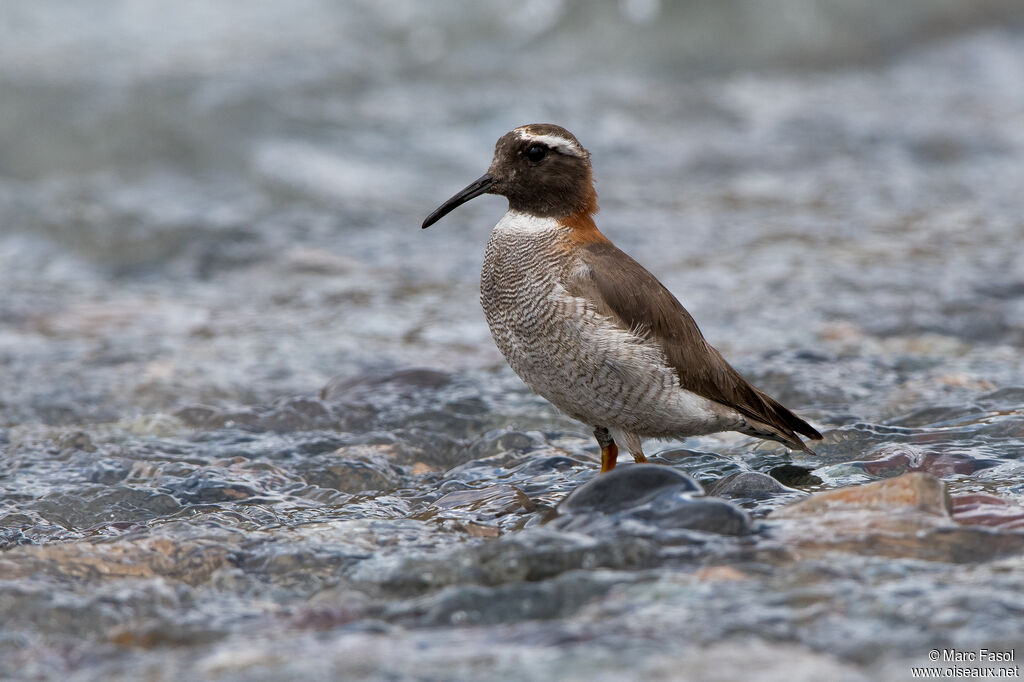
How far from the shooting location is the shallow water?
4422 mm

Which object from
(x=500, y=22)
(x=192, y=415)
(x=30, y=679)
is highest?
(x=500, y=22)

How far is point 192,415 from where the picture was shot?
7.57m

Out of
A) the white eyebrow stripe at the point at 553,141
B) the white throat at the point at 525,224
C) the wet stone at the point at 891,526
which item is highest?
the white eyebrow stripe at the point at 553,141

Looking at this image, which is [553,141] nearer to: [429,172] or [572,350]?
[572,350]

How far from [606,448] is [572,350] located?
2.75 ft

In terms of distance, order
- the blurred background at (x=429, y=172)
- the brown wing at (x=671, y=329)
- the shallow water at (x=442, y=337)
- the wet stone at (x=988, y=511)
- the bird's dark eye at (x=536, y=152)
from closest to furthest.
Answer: the shallow water at (x=442, y=337)
the wet stone at (x=988, y=511)
the brown wing at (x=671, y=329)
the bird's dark eye at (x=536, y=152)
the blurred background at (x=429, y=172)

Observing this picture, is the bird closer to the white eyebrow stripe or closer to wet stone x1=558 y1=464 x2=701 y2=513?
the white eyebrow stripe

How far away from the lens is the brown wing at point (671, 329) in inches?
239

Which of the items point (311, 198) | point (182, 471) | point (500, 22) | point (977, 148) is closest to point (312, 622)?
point (182, 471)

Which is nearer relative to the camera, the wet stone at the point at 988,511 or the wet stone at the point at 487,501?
the wet stone at the point at 988,511

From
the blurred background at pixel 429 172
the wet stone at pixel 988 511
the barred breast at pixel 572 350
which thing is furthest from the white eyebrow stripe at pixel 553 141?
the wet stone at pixel 988 511

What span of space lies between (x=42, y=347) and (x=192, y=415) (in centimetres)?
210

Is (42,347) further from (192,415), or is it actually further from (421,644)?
(421,644)

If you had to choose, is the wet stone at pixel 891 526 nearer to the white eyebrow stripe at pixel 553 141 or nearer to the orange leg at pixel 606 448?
the orange leg at pixel 606 448
